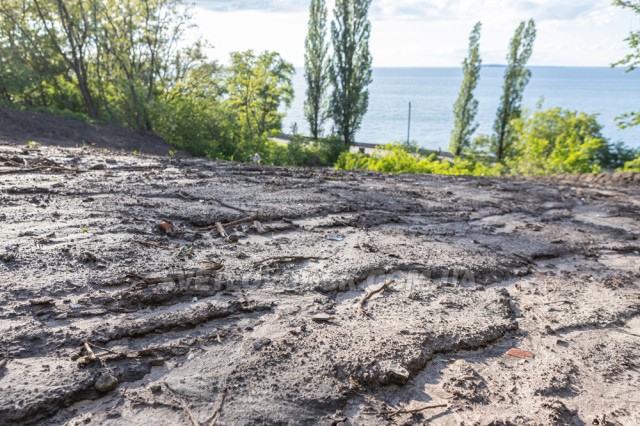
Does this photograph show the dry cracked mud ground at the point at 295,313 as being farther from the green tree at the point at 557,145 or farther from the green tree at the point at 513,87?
the green tree at the point at 513,87

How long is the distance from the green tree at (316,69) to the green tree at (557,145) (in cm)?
1132

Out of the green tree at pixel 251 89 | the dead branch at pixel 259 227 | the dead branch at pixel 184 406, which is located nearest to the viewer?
the dead branch at pixel 184 406

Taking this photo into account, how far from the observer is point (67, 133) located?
373 inches

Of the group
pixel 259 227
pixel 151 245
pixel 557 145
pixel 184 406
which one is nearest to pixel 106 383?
pixel 184 406

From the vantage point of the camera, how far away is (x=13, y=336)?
1649 mm

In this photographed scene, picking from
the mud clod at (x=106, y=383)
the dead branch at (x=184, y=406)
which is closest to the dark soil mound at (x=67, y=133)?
the mud clod at (x=106, y=383)

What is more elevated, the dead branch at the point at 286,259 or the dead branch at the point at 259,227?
the dead branch at the point at 259,227

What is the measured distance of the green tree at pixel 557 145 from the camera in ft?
35.7

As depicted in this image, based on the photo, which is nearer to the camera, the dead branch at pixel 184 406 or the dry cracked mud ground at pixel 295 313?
the dead branch at pixel 184 406

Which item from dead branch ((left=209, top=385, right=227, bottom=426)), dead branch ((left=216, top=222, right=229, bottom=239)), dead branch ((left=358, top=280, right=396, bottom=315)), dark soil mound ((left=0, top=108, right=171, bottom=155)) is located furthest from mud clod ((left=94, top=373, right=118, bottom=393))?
dark soil mound ((left=0, top=108, right=171, bottom=155))

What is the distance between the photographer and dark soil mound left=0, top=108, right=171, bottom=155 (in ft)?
28.1

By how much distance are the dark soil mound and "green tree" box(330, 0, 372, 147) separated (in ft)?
42.6

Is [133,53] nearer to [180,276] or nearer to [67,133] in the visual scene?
[67,133]

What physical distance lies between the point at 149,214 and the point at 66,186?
1001 millimetres
